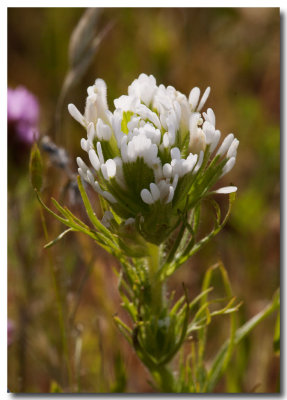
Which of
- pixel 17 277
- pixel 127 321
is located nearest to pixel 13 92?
pixel 17 277

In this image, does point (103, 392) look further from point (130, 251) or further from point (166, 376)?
point (130, 251)

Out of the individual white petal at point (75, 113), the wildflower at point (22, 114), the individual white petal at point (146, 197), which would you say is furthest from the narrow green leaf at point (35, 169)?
the wildflower at point (22, 114)

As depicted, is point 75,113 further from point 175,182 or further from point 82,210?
point 82,210

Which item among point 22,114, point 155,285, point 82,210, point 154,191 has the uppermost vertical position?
point 22,114

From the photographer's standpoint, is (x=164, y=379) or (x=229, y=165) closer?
(x=229, y=165)

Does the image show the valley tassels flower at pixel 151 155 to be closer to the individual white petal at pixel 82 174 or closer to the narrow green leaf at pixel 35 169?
the individual white petal at pixel 82 174

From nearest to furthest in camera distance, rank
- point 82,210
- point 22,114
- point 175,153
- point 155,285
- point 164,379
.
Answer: point 175,153 → point 155,285 → point 164,379 → point 82,210 → point 22,114

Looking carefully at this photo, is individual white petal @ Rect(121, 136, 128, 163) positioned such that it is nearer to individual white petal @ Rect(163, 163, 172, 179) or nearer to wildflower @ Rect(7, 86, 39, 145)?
individual white petal @ Rect(163, 163, 172, 179)

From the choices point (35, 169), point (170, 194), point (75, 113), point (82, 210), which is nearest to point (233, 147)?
point (170, 194)

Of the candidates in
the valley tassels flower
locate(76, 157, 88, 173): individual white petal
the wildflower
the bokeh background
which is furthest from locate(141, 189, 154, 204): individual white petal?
the wildflower
